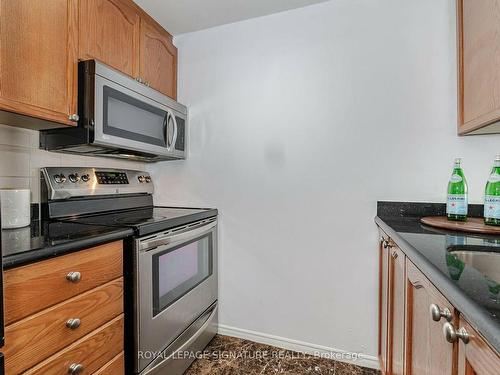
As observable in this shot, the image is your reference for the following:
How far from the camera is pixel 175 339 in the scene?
4.90ft

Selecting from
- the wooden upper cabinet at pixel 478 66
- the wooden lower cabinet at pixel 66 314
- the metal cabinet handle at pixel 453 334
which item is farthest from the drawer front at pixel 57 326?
the wooden upper cabinet at pixel 478 66

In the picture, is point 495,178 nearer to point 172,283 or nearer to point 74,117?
point 172,283

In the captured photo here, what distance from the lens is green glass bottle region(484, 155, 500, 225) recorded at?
4.07 feet

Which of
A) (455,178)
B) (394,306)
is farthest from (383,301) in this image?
(455,178)

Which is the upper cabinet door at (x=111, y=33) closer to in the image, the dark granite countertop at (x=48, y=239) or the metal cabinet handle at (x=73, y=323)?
the dark granite countertop at (x=48, y=239)

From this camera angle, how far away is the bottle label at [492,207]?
124cm

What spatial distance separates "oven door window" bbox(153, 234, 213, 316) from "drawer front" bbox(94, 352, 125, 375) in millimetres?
224

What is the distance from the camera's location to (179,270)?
1.58 m

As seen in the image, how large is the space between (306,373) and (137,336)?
1.00 m

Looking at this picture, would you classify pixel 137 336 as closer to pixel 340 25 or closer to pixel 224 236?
pixel 224 236

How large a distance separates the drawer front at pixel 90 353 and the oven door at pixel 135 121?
87 centimetres

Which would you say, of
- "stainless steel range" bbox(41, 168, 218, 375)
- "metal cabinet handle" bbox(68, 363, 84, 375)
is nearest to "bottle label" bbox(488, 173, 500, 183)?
"stainless steel range" bbox(41, 168, 218, 375)

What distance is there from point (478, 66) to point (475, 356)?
1368mm

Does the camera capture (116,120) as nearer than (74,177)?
Yes
